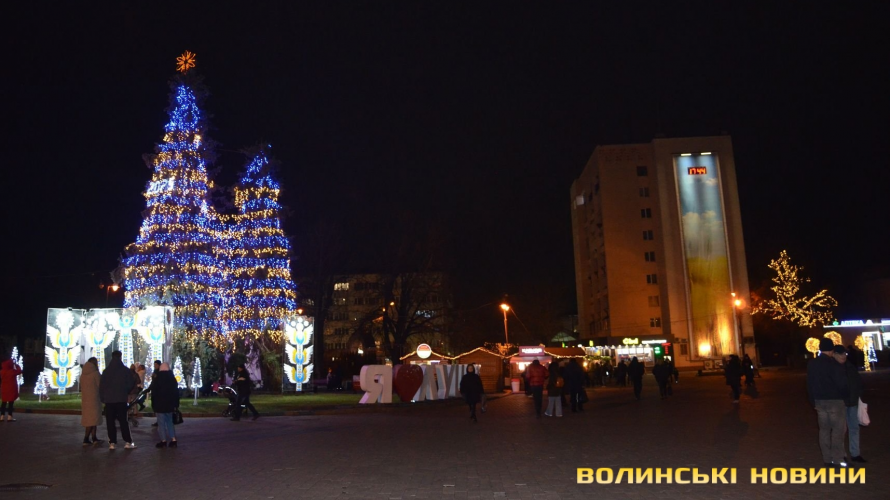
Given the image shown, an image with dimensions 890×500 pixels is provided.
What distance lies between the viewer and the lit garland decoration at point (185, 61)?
31.8 metres

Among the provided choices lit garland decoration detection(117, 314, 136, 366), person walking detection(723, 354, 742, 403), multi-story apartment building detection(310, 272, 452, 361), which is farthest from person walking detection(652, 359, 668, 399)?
multi-story apartment building detection(310, 272, 452, 361)

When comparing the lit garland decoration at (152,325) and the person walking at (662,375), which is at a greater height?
the lit garland decoration at (152,325)

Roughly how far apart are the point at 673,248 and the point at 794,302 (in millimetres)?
13877

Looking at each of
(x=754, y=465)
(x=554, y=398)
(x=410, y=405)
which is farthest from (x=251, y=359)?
(x=754, y=465)

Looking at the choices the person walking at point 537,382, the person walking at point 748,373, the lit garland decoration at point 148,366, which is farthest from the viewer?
the person walking at point 748,373

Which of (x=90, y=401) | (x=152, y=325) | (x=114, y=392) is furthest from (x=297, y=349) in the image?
(x=114, y=392)

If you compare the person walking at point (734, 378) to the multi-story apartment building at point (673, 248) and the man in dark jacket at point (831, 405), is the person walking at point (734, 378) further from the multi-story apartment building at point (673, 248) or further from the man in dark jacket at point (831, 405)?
the multi-story apartment building at point (673, 248)

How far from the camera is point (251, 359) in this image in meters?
37.7

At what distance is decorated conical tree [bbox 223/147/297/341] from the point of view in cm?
3564

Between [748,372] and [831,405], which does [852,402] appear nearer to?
[831,405]

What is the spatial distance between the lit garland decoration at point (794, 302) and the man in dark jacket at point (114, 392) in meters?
60.2

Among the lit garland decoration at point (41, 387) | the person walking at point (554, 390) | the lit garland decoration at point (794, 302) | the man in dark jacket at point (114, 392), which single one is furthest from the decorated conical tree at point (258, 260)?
the lit garland decoration at point (794, 302)

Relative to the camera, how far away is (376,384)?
26.2 m

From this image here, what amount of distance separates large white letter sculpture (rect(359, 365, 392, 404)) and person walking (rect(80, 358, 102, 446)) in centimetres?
1316
